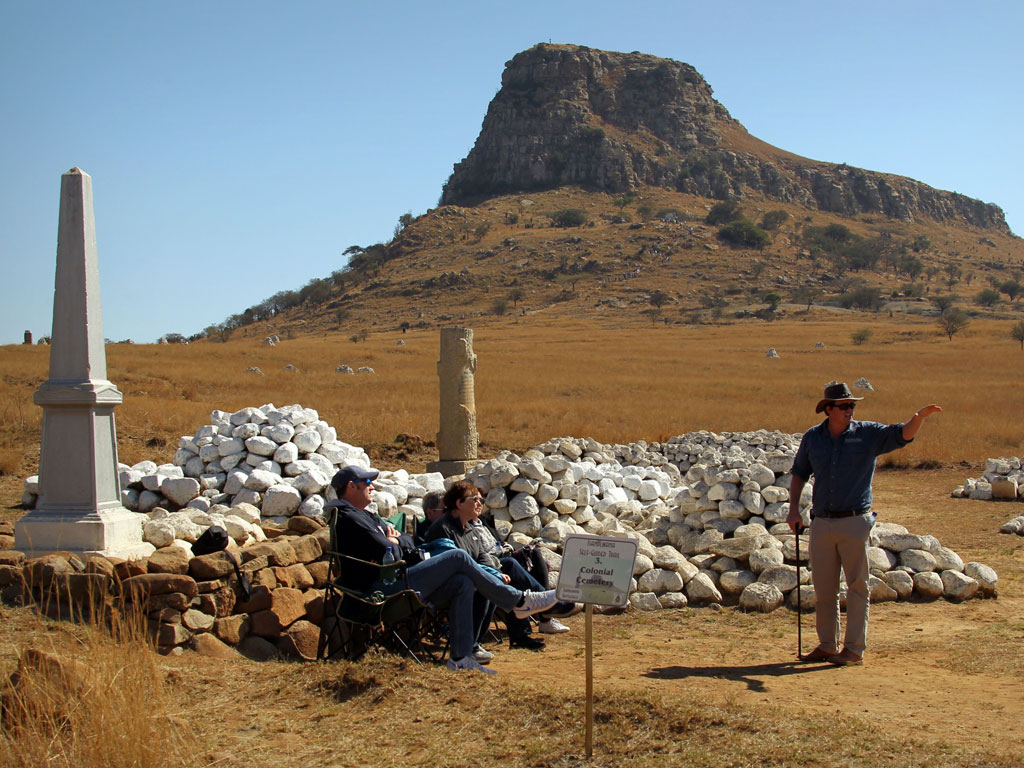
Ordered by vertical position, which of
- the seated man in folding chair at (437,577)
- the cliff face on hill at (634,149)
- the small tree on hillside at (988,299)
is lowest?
the seated man in folding chair at (437,577)

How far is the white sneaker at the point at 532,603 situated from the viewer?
6.52 meters

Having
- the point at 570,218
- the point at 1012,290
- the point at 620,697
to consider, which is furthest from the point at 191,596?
the point at 570,218

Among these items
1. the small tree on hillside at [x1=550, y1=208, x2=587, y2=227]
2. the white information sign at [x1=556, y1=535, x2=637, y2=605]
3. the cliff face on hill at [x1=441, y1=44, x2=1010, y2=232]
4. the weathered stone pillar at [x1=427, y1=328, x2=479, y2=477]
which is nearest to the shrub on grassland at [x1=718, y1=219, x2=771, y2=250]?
the small tree on hillside at [x1=550, y1=208, x2=587, y2=227]

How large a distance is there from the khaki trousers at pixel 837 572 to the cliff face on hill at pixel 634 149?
12332 cm

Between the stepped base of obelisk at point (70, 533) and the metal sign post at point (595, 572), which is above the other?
the metal sign post at point (595, 572)

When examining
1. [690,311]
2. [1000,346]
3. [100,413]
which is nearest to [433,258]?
[690,311]

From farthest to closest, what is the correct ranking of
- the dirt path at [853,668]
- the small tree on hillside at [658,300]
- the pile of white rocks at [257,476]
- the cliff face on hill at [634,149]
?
1. the cliff face on hill at [634,149]
2. the small tree on hillside at [658,300]
3. the pile of white rocks at [257,476]
4. the dirt path at [853,668]

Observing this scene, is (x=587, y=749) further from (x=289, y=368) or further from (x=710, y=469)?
(x=289, y=368)

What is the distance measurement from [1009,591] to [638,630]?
3.58 metres

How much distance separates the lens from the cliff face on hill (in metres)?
131

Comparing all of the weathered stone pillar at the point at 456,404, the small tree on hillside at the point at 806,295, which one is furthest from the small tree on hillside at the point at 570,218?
the weathered stone pillar at the point at 456,404

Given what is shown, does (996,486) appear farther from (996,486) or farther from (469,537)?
(469,537)

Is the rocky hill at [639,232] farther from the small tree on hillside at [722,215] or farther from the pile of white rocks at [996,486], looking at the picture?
the pile of white rocks at [996,486]

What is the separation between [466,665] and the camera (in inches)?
227
